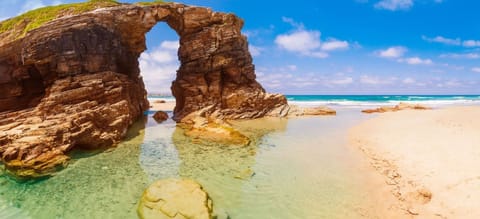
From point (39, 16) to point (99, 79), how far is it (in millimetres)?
8260

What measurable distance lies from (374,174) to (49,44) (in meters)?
20.8

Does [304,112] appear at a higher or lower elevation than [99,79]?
lower

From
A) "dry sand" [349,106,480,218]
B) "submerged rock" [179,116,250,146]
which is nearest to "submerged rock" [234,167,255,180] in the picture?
"submerged rock" [179,116,250,146]

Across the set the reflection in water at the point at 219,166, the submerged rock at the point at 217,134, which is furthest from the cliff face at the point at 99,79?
the reflection in water at the point at 219,166

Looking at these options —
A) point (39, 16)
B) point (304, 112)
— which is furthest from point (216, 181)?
point (304, 112)

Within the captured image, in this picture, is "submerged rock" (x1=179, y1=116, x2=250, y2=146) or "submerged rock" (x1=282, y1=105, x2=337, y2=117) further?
"submerged rock" (x1=282, y1=105, x2=337, y2=117)

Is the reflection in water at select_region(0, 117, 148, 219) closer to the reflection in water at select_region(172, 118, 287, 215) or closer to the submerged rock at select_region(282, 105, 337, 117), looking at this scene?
the reflection in water at select_region(172, 118, 287, 215)

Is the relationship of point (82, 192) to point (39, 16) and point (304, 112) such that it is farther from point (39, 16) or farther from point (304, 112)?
point (304, 112)

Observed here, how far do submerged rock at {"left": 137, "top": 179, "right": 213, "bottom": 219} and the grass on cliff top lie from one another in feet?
58.2

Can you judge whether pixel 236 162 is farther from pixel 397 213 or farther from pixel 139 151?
pixel 397 213

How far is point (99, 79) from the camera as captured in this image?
1783cm

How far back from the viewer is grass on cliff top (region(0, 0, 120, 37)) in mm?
19142

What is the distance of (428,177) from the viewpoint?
30.4ft

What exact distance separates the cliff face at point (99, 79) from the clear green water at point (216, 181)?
5.72 ft
